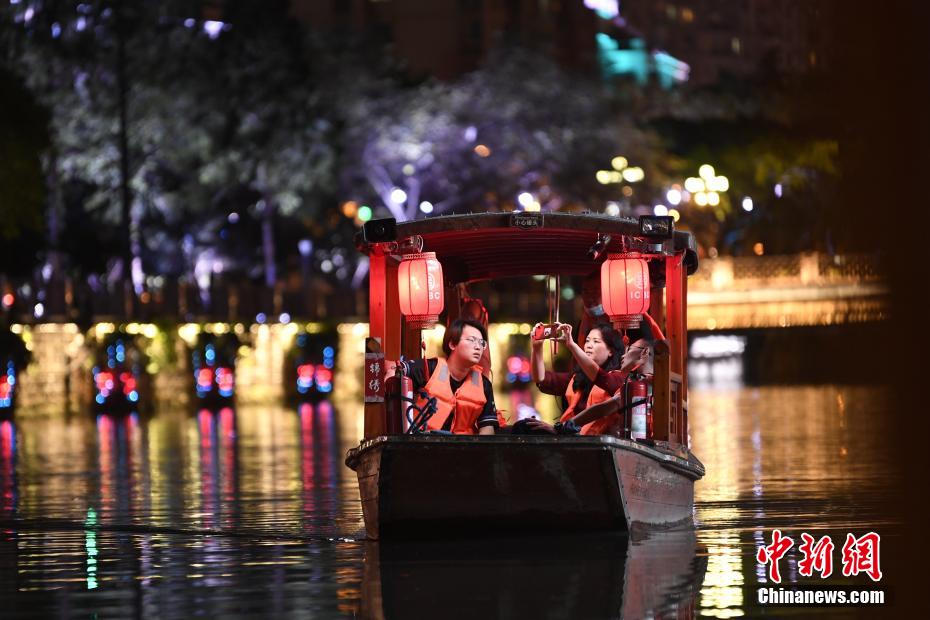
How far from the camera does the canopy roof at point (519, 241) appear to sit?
15320 millimetres

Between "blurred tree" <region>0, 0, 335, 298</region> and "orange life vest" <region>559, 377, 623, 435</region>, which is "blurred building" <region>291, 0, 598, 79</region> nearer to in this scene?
"blurred tree" <region>0, 0, 335, 298</region>

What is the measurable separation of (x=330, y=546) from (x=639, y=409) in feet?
9.39

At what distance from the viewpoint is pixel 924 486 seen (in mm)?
20609

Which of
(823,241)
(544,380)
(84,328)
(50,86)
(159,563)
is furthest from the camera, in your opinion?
(823,241)

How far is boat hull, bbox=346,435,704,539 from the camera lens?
14258 mm

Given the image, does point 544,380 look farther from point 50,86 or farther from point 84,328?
point 50,86

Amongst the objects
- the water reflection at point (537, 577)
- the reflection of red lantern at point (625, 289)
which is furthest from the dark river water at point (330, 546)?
the reflection of red lantern at point (625, 289)

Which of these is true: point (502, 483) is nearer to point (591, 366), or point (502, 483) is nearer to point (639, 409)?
point (591, 366)

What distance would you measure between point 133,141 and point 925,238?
4329 centimetres

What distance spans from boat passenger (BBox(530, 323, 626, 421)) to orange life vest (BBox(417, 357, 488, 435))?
51cm

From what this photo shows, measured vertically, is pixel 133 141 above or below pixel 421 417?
above

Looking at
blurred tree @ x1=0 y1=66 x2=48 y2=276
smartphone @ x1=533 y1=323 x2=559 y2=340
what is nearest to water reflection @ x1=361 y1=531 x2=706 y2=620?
smartphone @ x1=533 y1=323 x2=559 y2=340

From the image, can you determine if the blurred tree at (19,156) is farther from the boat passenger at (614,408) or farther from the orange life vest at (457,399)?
the boat passenger at (614,408)

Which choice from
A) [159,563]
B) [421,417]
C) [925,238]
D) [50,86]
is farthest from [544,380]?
[50,86]
